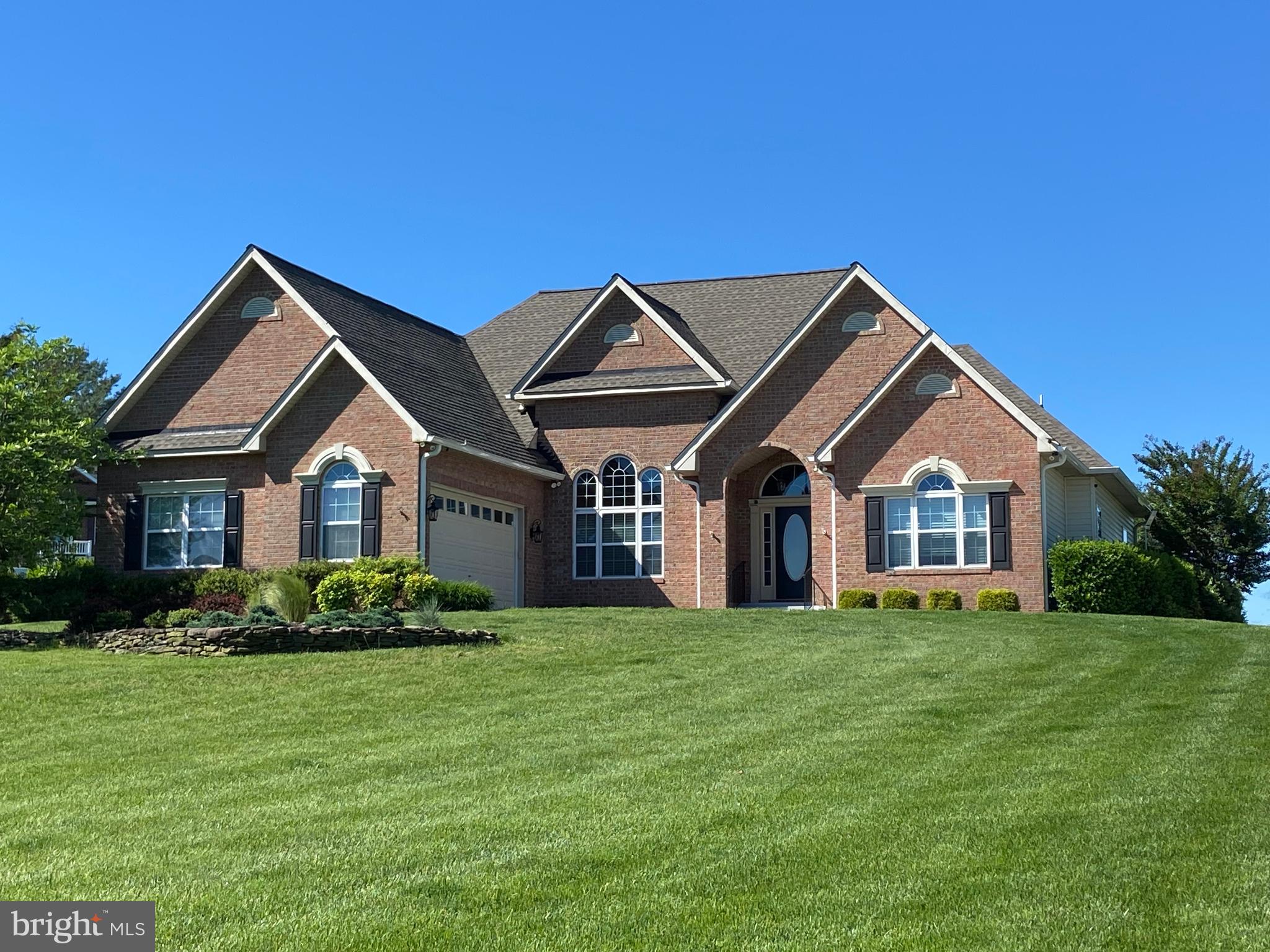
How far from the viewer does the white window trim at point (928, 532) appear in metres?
25.9

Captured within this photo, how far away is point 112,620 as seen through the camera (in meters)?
22.7

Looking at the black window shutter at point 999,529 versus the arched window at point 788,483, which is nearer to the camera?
the black window shutter at point 999,529

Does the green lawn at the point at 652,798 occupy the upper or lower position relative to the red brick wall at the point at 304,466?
lower

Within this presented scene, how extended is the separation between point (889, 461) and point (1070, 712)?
13146mm

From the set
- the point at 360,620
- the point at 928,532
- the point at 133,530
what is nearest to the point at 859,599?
the point at 928,532

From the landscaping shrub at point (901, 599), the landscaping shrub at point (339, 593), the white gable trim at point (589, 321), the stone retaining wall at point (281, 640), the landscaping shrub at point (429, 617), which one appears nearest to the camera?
the stone retaining wall at point (281, 640)

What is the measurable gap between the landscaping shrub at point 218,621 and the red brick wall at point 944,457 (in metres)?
11.7

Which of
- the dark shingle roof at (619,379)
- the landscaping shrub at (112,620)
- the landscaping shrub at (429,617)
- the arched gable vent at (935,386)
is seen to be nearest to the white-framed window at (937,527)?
the arched gable vent at (935,386)

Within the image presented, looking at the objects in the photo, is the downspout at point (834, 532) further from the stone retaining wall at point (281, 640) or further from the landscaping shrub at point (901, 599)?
the stone retaining wall at point (281, 640)

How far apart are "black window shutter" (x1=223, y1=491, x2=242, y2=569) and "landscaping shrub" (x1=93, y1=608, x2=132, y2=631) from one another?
436 cm

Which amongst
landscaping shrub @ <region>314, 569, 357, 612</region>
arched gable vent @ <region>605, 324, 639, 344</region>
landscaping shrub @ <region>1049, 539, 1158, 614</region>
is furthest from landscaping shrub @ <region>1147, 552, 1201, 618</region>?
landscaping shrub @ <region>314, 569, 357, 612</region>

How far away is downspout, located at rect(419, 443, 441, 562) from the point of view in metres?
26.2

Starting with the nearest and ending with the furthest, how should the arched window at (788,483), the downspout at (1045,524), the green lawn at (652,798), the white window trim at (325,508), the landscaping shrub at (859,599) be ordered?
1. the green lawn at (652,798)
2. the downspout at (1045,524)
3. the landscaping shrub at (859,599)
4. the white window trim at (325,508)
5. the arched window at (788,483)

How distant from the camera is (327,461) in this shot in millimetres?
27250
